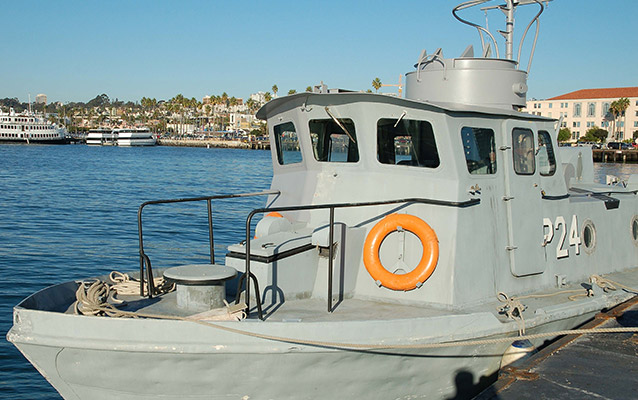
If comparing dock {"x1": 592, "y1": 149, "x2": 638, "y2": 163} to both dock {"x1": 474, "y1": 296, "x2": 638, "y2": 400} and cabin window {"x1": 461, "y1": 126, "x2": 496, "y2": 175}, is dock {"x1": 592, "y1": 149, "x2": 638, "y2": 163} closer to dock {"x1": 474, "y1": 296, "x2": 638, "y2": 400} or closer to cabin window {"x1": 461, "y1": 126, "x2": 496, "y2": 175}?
dock {"x1": 474, "y1": 296, "x2": 638, "y2": 400}

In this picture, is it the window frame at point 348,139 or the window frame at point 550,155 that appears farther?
the window frame at point 550,155

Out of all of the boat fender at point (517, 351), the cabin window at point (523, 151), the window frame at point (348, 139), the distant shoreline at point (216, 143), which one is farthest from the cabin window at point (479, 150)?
the distant shoreline at point (216, 143)

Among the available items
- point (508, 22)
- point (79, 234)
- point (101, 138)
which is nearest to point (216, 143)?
point (101, 138)

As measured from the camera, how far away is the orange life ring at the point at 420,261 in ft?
23.8

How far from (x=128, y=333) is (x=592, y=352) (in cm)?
526

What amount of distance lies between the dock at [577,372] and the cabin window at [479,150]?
228 cm

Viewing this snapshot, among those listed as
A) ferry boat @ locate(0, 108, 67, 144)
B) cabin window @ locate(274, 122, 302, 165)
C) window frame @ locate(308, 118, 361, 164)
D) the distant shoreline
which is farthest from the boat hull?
the distant shoreline

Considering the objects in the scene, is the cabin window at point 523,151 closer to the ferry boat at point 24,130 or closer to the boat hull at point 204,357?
the boat hull at point 204,357

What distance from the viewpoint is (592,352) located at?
7445 millimetres

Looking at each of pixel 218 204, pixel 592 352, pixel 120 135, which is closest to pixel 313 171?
pixel 592 352

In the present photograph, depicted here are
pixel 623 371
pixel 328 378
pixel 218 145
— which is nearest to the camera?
pixel 328 378

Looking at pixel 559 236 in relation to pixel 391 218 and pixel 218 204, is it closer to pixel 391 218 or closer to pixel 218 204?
pixel 391 218

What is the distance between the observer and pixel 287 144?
879 centimetres

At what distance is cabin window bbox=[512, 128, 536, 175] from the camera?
26.4 feet
